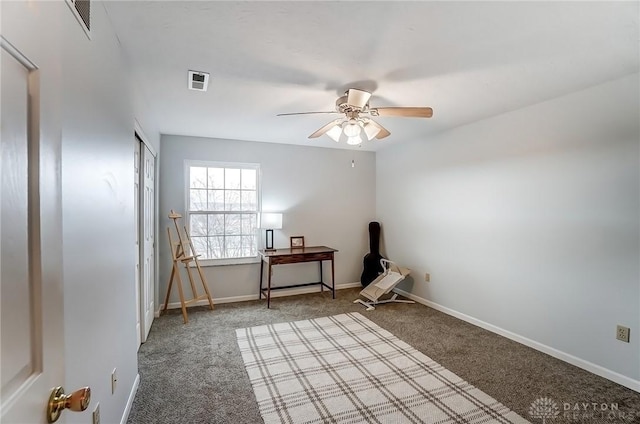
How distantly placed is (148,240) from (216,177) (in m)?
1.40

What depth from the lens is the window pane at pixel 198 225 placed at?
430 cm

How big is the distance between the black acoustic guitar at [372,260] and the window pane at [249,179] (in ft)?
6.91

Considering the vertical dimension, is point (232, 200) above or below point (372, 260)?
above

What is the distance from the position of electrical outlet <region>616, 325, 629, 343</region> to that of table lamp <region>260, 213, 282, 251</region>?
373 cm

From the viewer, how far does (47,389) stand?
0.66 meters

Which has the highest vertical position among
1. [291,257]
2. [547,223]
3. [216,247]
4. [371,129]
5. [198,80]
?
[198,80]

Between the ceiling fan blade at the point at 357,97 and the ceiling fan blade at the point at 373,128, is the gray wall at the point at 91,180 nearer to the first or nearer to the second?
A: the ceiling fan blade at the point at 357,97

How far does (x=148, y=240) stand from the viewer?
3.38m

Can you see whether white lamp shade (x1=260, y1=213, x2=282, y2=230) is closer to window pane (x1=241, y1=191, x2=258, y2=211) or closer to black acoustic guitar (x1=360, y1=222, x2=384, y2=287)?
window pane (x1=241, y1=191, x2=258, y2=211)

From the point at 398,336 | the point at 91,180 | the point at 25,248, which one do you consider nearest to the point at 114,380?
the point at 91,180

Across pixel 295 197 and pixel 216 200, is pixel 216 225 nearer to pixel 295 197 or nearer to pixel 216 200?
pixel 216 200

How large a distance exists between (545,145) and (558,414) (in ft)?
7.33

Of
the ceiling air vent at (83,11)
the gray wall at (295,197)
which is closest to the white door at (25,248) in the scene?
the ceiling air vent at (83,11)

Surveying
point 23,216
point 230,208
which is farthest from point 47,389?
point 230,208
